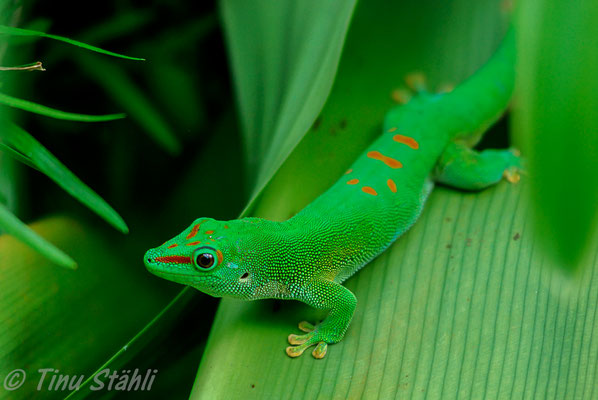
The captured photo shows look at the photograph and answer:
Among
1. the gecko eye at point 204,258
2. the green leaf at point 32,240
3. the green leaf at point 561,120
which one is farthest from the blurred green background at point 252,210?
the green leaf at point 561,120

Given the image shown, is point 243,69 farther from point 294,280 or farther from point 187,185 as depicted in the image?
point 294,280

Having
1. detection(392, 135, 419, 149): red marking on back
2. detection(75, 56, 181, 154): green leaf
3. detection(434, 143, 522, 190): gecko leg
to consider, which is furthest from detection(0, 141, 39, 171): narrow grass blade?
detection(434, 143, 522, 190): gecko leg

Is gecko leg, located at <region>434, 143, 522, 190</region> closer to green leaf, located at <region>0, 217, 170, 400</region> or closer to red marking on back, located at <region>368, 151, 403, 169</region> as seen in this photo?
red marking on back, located at <region>368, 151, 403, 169</region>

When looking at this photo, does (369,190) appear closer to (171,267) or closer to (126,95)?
(171,267)

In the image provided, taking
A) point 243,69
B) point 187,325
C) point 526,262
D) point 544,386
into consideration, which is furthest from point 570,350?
point 243,69

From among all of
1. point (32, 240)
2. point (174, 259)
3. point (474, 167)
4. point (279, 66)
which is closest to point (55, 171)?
point (32, 240)

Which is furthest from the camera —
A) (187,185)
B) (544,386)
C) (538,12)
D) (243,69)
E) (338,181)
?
(187,185)

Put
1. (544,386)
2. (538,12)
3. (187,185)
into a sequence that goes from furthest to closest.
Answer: (187,185) → (544,386) → (538,12)

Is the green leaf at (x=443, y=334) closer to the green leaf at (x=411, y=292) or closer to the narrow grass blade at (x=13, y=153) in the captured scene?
the green leaf at (x=411, y=292)
